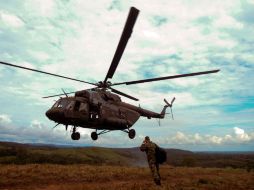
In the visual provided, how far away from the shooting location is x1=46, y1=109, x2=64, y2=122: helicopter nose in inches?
836

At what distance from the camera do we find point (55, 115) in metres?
21.3

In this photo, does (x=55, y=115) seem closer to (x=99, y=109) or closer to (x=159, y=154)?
(x=99, y=109)

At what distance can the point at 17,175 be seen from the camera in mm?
18688

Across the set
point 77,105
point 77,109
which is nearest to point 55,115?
point 77,109

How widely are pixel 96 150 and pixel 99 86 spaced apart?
70186mm

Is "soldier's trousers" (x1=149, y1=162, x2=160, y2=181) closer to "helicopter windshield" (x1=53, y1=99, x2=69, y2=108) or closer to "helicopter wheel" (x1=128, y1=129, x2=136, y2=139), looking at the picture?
"helicopter windshield" (x1=53, y1=99, x2=69, y2=108)

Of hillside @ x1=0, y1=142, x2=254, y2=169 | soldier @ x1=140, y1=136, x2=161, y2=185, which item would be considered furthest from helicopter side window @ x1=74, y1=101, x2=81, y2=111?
hillside @ x1=0, y1=142, x2=254, y2=169

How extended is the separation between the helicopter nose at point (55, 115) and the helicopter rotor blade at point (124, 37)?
4390 millimetres

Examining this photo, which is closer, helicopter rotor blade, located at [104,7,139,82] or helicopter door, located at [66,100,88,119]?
helicopter rotor blade, located at [104,7,139,82]

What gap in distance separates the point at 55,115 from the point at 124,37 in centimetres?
747

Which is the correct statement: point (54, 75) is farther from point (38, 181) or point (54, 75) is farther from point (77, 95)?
point (38, 181)

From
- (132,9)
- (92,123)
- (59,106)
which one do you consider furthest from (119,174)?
(132,9)

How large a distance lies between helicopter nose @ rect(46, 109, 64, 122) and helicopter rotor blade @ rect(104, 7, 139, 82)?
4.39 meters

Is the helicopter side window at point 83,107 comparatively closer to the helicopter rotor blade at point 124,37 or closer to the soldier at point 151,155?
the helicopter rotor blade at point 124,37
